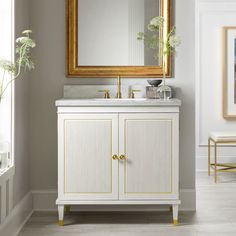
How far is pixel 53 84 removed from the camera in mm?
4617

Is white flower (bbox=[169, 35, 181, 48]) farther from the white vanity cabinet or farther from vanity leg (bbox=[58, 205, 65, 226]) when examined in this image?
vanity leg (bbox=[58, 205, 65, 226])

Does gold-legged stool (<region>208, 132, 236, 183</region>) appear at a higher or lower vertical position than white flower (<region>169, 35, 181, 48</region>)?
lower

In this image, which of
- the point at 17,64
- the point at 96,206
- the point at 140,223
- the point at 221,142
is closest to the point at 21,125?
the point at 17,64

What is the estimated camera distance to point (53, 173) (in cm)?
464

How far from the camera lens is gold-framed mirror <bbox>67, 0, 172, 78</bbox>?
458 centimetres

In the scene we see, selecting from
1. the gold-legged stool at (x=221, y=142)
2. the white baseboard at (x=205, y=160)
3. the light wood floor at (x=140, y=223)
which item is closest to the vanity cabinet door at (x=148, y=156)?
the light wood floor at (x=140, y=223)

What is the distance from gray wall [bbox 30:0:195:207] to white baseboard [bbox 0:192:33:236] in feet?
0.77

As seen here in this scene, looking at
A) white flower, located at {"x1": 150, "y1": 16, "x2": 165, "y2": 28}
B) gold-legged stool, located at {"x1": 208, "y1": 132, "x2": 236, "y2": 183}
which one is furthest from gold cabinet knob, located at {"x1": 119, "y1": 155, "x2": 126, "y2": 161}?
gold-legged stool, located at {"x1": 208, "y1": 132, "x2": 236, "y2": 183}

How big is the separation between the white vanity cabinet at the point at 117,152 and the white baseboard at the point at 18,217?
299 mm

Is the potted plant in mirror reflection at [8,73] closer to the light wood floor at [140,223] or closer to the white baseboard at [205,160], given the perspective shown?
the light wood floor at [140,223]

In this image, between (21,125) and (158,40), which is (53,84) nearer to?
(21,125)

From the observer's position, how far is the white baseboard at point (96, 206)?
461cm

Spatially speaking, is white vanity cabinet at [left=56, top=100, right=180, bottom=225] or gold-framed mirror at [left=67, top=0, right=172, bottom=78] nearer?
white vanity cabinet at [left=56, top=100, right=180, bottom=225]

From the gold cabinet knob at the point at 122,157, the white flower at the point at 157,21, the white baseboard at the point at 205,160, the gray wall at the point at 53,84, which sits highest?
the white flower at the point at 157,21
